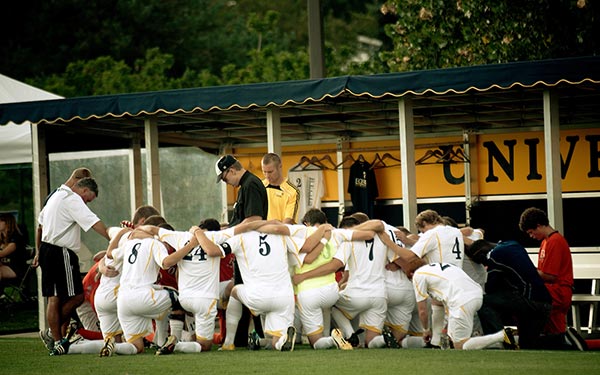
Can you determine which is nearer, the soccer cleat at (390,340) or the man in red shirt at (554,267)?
the soccer cleat at (390,340)

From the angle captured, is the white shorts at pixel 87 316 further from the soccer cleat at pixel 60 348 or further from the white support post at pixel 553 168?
the white support post at pixel 553 168

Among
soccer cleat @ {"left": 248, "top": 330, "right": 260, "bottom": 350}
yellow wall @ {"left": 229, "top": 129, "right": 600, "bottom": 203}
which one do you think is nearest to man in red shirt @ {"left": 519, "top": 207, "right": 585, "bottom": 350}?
soccer cleat @ {"left": 248, "top": 330, "right": 260, "bottom": 350}

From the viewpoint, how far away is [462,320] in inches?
453

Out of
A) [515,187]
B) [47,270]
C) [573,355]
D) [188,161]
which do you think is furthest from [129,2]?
[573,355]

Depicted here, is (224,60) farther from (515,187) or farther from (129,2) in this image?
(515,187)

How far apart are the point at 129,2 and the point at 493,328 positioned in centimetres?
3252

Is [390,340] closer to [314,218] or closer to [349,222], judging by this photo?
[349,222]

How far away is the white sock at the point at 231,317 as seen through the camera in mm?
12164

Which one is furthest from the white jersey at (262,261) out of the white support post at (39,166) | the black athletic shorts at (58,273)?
the white support post at (39,166)

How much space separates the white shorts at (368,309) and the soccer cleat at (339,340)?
389 millimetres

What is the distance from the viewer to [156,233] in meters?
12.1

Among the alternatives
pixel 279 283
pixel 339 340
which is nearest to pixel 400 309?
pixel 339 340

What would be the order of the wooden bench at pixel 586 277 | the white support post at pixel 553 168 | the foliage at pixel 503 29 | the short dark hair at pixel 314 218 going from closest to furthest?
the short dark hair at pixel 314 218 → the wooden bench at pixel 586 277 → the white support post at pixel 553 168 → the foliage at pixel 503 29

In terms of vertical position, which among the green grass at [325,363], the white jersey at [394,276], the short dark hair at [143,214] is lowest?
the green grass at [325,363]
